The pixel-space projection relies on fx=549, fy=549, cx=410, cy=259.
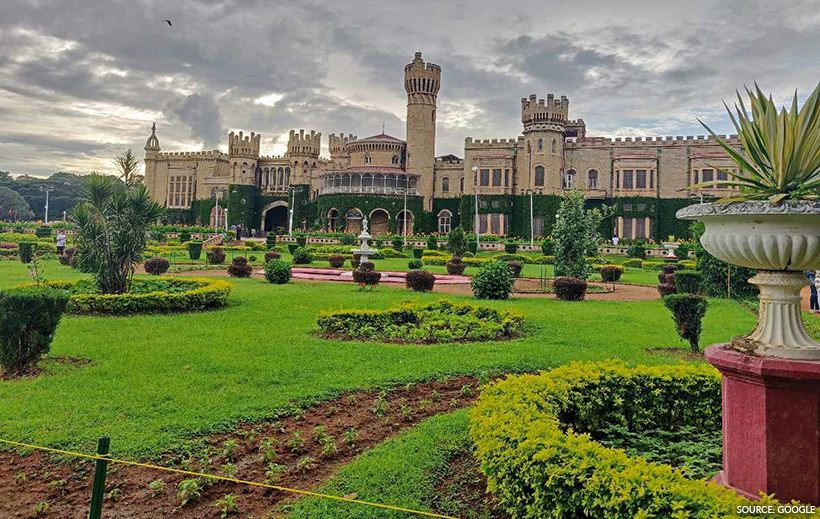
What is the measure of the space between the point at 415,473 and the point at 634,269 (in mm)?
29673

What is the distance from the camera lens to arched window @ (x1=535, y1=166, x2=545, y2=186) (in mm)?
48781

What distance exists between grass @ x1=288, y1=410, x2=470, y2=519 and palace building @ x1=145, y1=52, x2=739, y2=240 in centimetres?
4233

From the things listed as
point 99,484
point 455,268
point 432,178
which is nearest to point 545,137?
point 432,178

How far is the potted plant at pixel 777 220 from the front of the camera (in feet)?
11.9

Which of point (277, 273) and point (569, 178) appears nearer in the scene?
point (277, 273)

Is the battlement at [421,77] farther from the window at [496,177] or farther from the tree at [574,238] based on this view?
the tree at [574,238]

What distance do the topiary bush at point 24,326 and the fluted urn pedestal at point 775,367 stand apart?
8.14m

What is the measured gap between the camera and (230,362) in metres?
8.27

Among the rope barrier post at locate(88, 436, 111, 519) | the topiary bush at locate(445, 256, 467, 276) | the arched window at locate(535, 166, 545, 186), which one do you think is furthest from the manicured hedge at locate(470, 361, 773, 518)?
the arched window at locate(535, 166, 545, 186)

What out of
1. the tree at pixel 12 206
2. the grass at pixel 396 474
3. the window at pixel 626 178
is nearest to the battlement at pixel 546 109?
the window at pixel 626 178

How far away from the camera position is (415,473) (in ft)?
15.6

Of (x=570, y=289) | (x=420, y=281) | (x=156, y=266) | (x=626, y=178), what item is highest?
(x=626, y=178)

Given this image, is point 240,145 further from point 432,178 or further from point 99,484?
point 99,484

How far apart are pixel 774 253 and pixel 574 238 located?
1682 centimetres
